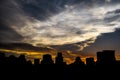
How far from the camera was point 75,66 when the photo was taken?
118 m

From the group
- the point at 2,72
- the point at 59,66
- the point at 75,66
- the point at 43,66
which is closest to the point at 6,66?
the point at 2,72

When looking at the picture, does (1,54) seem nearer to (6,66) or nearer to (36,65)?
(6,66)

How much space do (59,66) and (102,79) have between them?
36829 mm

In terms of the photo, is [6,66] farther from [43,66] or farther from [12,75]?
[43,66]

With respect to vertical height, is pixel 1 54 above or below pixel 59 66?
above

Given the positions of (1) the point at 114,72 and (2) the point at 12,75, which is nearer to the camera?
(1) the point at 114,72

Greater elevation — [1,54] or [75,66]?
[1,54]

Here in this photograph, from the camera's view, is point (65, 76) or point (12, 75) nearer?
point (12, 75)

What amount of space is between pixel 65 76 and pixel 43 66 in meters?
14.3

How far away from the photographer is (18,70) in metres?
111

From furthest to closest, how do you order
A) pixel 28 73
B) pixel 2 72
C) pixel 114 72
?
pixel 28 73
pixel 2 72
pixel 114 72

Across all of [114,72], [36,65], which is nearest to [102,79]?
[114,72]

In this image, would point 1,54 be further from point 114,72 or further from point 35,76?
point 114,72

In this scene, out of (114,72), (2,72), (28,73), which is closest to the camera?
(114,72)
